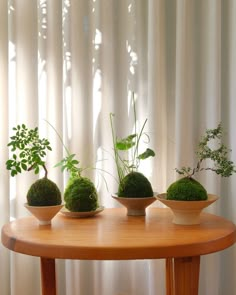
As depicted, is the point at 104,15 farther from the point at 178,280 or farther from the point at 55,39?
the point at 178,280

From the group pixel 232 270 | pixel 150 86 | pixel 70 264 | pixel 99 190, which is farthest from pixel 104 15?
pixel 232 270

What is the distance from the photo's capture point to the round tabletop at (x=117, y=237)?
34.4 inches

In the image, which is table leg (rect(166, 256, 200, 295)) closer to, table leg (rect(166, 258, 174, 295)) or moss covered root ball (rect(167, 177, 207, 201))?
moss covered root ball (rect(167, 177, 207, 201))

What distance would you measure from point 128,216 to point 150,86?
501 mm

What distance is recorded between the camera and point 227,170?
3.61 ft

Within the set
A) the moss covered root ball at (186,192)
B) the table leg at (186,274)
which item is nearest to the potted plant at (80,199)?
the moss covered root ball at (186,192)

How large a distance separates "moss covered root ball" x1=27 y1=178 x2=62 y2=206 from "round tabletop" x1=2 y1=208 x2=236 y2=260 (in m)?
0.07

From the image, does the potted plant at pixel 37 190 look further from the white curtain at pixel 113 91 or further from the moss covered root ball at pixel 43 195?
the white curtain at pixel 113 91

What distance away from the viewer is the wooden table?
2.87 feet

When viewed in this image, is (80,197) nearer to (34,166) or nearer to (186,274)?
(34,166)

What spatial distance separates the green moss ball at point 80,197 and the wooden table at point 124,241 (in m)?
0.05

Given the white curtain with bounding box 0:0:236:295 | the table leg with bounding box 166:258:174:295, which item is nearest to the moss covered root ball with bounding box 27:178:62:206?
the white curtain with bounding box 0:0:236:295

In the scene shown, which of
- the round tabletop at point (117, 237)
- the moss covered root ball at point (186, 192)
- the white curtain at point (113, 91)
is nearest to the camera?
the round tabletop at point (117, 237)

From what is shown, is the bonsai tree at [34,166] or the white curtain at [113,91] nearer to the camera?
the bonsai tree at [34,166]
